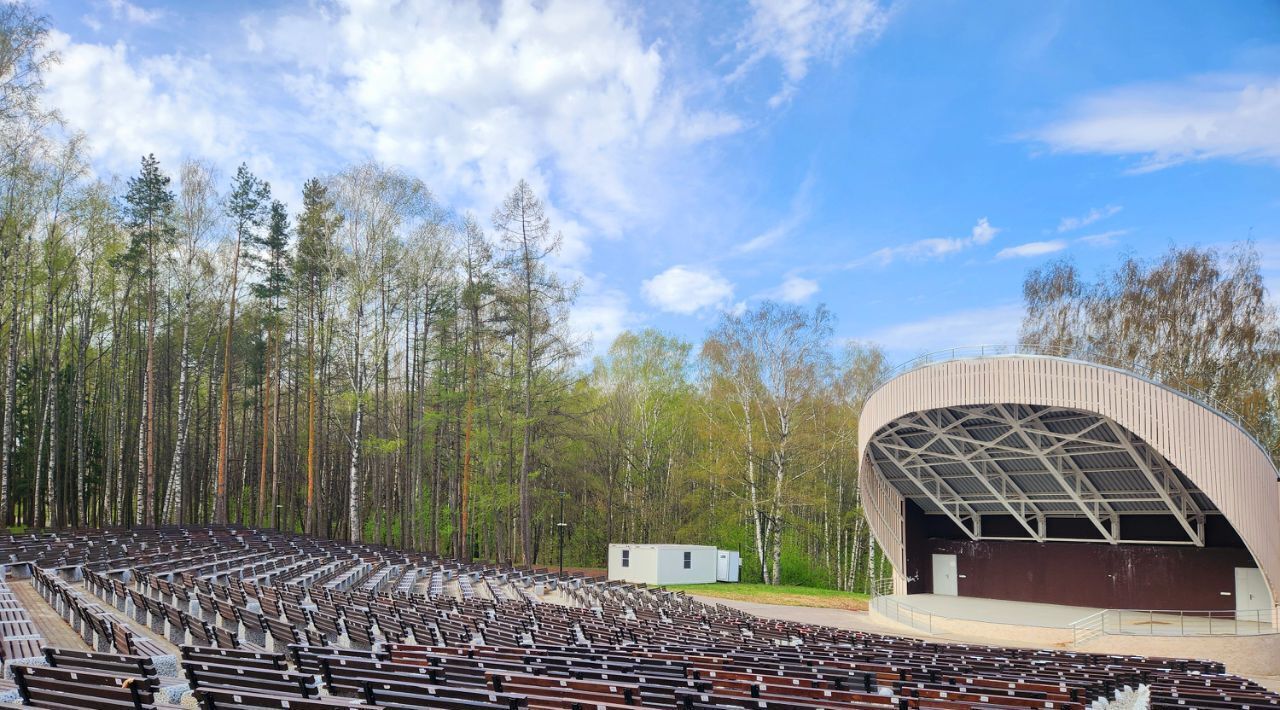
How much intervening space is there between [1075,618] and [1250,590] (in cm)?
523

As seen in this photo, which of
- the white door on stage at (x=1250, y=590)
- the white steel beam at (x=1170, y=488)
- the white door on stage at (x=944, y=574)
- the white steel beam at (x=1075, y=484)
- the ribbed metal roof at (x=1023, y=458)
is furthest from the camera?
the white door on stage at (x=944, y=574)

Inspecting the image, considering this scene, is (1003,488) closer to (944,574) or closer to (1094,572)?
(1094,572)

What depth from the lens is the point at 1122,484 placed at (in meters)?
26.7

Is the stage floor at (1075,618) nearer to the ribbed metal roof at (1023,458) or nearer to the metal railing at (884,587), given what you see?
the ribbed metal roof at (1023,458)

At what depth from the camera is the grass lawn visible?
32.3 metres

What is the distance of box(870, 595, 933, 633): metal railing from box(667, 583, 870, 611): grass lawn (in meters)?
3.22

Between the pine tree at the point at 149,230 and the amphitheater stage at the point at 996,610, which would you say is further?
the pine tree at the point at 149,230

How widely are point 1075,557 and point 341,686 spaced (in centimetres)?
2963

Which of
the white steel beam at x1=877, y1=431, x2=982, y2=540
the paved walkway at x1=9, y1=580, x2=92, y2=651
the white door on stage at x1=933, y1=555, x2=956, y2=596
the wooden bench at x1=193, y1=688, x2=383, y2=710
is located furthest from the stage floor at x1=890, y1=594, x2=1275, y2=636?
the wooden bench at x1=193, y1=688, x2=383, y2=710

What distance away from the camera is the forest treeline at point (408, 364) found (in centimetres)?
3056

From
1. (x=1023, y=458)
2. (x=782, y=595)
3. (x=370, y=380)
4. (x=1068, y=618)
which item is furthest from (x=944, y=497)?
(x=370, y=380)

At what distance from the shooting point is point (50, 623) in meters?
11.6

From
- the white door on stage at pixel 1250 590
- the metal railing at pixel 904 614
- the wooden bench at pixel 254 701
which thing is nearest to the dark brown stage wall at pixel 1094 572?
the white door on stage at pixel 1250 590

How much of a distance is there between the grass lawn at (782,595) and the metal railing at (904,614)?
322cm
